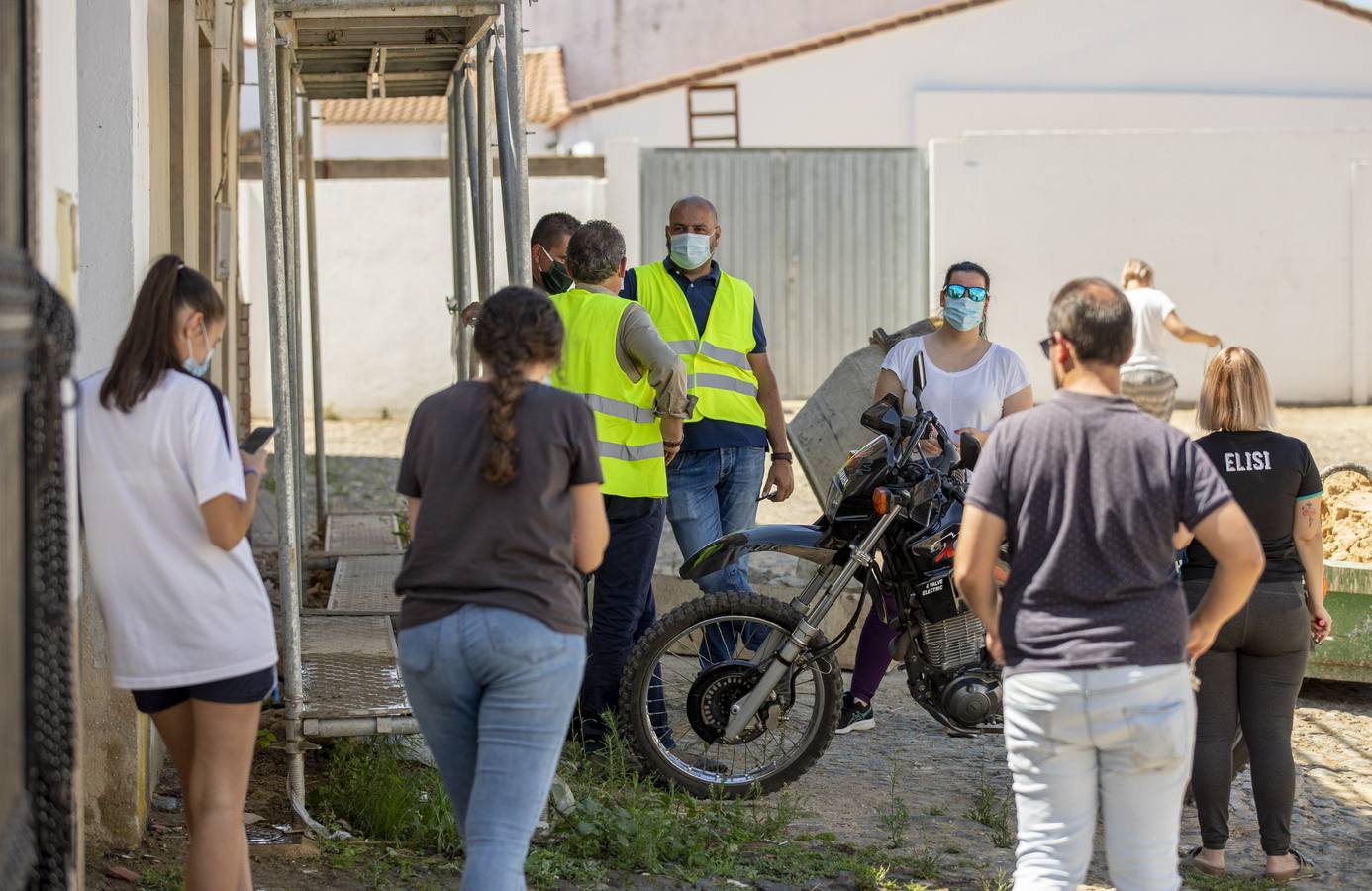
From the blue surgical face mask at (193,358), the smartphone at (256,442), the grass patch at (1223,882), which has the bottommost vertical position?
the grass patch at (1223,882)

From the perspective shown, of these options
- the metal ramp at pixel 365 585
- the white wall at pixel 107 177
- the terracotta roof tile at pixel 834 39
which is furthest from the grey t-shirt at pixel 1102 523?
the terracotta roof tile at pixel 834 39

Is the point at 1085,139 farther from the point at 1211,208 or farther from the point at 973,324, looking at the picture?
the point at 973,324

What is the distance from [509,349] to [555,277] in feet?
9.57

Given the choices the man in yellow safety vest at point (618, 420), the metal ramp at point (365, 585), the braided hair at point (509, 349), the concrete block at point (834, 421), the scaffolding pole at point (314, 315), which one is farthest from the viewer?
the scaffolding pole at point (314, 315)

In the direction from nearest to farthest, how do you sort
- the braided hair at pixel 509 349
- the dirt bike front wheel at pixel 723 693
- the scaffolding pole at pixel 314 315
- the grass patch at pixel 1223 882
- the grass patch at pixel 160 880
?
the braided hair at pixel 509 349, the grass patch at pixel 160 880, the grass patch at pixel 1223 882, the dirt bike front wheel at pixel 723 693, the scaffolding pole at pixel 314 315

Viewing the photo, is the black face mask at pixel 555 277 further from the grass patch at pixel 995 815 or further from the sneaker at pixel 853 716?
the grass patch at pixel 995 815

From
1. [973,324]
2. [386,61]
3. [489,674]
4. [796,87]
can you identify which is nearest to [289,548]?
[489,674]

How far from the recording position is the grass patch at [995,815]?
5.00 meters

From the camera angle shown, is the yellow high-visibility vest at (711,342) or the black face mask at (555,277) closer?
the yellow high-visibility vest at (711,342)

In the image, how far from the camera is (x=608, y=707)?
5.59m

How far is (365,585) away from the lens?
23.7 feet

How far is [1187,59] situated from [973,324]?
18137 millimetres

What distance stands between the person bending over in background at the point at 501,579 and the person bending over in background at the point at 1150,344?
24.8 feet

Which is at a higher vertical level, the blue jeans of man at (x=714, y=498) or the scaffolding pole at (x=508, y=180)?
the scaffolding pole at (x=508, y=180)
